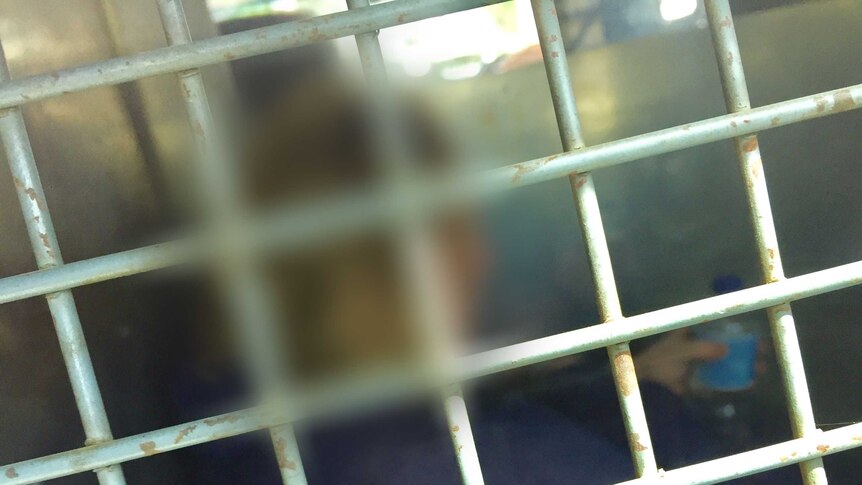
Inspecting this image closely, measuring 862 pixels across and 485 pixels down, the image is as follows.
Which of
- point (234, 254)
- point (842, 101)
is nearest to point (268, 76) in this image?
point (234, 254)

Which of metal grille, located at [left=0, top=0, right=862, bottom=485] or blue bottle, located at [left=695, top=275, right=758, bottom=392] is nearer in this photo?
metal grille, located at [left=0, top=0, right=862, bottom=485]

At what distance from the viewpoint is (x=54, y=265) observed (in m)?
0.53

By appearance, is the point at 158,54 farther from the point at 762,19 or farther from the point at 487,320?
the point at 762,19

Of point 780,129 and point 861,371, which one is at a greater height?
point 780,129

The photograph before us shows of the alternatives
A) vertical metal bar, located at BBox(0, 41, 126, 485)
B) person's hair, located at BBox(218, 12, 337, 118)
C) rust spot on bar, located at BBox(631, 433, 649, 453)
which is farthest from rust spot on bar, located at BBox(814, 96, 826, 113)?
vertical metal bar, located at BBox(0, 41, 126, 485)

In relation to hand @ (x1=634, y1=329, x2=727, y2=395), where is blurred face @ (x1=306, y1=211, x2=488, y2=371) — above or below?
above

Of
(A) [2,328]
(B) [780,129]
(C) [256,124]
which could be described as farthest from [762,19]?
(A) [2,328]

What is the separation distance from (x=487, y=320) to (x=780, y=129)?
0.37 metres

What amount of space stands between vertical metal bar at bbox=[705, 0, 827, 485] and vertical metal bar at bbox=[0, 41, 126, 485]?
0.66 m

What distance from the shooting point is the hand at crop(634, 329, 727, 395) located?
626 millimetres

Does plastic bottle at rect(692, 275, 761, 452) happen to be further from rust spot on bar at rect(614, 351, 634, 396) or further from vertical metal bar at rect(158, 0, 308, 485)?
vertical metal bar at rect(158, 0, 308, 485)

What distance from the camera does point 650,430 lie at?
645mm

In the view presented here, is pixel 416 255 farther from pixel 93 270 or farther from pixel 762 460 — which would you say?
pixel 762 460

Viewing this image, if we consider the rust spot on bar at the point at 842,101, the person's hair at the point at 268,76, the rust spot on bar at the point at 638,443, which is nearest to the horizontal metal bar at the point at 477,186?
the rust spot on bar at the point at 842,101
